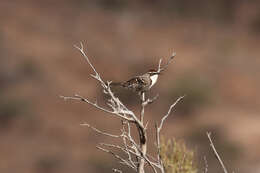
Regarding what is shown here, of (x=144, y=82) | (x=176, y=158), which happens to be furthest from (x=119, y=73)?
(x=176, y=158)

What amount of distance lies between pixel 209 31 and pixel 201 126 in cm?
834

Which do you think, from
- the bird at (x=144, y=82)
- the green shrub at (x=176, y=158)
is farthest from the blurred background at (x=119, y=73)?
the green shrub at (x=176, y=158)

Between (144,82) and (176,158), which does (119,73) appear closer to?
(144,82)

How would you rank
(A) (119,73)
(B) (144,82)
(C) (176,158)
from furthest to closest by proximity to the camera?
(A) (119,73)
(B) (144,82)
(C) (176,158)

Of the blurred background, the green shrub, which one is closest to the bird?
the green shrub

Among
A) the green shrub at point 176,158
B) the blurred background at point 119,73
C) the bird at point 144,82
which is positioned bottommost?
the green shrub at point 176,158

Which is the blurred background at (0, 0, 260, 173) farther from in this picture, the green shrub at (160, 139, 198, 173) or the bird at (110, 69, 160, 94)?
the green shrub at (160, 139, 198, 173)

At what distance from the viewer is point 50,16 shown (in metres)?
30.3

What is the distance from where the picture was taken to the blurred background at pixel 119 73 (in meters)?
21.9

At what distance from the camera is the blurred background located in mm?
21859

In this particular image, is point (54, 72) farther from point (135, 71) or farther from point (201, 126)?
point (201, 126)

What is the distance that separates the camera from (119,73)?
26.3 meters

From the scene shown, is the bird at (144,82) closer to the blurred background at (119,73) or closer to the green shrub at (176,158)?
the green shrub at (176,158)

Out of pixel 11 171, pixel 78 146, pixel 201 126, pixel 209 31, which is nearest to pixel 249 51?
pixel 209 31
